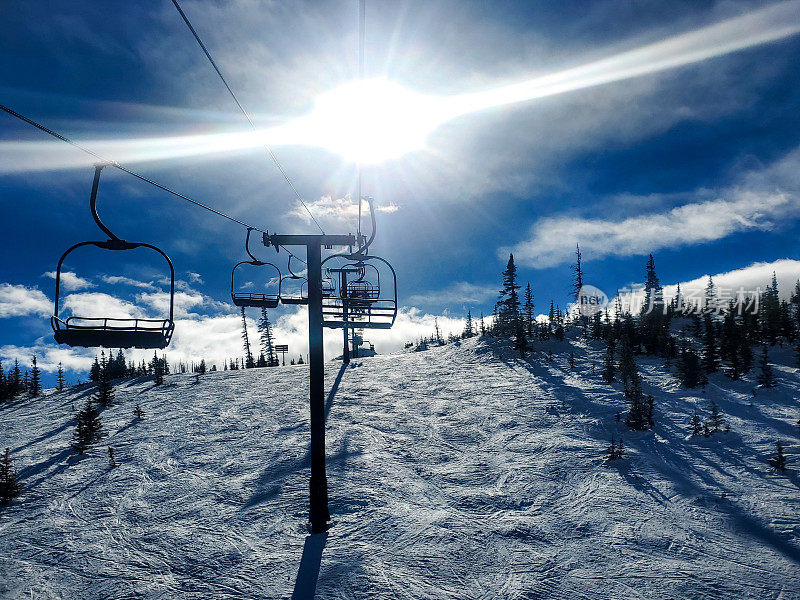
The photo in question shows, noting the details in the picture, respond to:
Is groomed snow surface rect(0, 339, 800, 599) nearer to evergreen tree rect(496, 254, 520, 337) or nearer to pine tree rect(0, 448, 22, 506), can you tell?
pine tree rect(0, 448, 22, 506)

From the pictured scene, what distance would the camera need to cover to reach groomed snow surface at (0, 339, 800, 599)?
7.20m

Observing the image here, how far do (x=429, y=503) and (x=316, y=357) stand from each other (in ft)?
16.5

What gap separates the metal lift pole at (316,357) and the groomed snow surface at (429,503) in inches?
37.9

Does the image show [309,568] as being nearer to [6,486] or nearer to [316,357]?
[316,357]

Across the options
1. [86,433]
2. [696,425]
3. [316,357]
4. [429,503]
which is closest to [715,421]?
[696,425]

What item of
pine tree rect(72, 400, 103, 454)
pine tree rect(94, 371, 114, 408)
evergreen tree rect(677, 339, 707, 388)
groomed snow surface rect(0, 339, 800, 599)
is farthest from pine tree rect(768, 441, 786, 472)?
pine tree rect(94, 371, 114, 408)

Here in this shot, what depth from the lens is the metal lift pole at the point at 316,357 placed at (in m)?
9.32

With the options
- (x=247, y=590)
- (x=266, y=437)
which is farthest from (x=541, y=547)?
(x=266, y=437)

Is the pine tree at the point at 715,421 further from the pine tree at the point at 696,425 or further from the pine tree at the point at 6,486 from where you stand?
the pine tree at the point at 6,486

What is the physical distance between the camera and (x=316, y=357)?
9.84 m

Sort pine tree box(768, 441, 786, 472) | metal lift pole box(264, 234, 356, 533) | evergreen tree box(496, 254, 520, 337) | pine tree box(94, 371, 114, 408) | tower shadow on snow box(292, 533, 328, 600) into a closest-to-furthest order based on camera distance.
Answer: tower shadow on snow box(292, 533, 328, 600), metal lift pole box(264, 234, 356, 533), pine tree box(768, 441, 786, 472), pine tree box(94, 371, 114, 408), evergreen tree box(496, 254, 520, 337)

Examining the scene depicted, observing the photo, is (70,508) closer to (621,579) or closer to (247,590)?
(247,590)

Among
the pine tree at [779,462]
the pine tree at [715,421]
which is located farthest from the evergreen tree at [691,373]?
the pine tree at [779,462]

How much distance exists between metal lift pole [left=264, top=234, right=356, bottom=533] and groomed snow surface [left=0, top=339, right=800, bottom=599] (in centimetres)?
96
